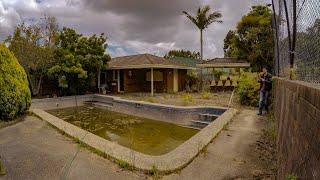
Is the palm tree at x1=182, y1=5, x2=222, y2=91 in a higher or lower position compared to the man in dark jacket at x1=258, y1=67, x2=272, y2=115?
higher

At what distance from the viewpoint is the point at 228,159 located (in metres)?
6.06

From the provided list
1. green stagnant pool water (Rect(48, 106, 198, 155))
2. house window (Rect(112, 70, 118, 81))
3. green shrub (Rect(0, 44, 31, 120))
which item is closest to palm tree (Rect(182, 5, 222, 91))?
house window (Rect(112, 70, 118, 81))

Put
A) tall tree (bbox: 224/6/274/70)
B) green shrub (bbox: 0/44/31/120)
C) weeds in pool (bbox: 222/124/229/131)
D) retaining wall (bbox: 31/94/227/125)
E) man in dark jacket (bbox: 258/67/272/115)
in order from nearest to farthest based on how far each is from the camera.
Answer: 1. weeds in pool (bbox: 222/124/229/131)
2. green shrub (bbox: 0/44/31/120)
3. man in dark jacket (bbox: 258/67/272/115)
4. retaining wall (bbox: 31/94/227/125)
5. tall tree (bbox: 224/6/274/70)

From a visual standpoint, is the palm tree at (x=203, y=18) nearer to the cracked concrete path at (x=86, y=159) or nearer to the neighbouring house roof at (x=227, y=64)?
the neighbouring house roof at (x=227, y=64)

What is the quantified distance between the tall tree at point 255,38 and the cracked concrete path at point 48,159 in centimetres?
1888

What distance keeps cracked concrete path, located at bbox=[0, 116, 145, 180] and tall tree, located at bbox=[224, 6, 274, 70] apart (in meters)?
18.9

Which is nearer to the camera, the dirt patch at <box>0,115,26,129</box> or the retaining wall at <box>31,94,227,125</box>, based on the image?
the dirt patch at <box>0,115,26,129</box>

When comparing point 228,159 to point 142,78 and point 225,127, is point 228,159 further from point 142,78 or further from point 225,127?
point 142,78

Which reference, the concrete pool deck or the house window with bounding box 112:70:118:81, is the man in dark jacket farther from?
the house window with bounding box 112:70:118:81

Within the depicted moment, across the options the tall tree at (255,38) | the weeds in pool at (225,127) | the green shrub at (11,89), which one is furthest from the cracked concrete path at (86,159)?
the tall tree at (255,38)

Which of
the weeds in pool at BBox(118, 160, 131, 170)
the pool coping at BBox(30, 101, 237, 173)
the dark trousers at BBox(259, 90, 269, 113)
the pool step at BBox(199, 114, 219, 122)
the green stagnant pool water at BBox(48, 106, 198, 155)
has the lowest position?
the green stagnant pool water at BBox(48, 106, 198, 155)

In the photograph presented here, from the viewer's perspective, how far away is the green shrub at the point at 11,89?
11.2 meters

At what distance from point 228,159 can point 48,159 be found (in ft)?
11.8

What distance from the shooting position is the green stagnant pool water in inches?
395
